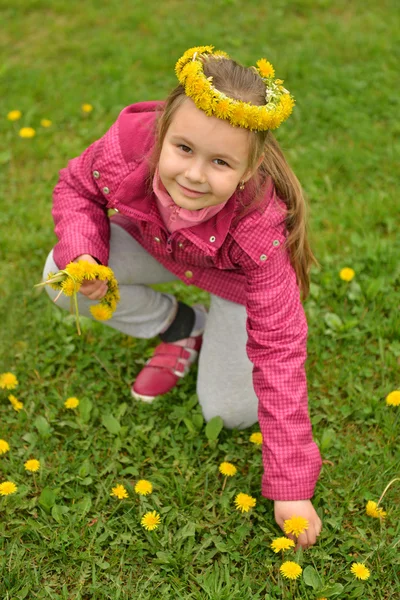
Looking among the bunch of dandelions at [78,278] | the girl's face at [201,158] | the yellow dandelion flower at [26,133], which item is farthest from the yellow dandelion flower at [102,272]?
the yellow dandelion flower at [26,133]

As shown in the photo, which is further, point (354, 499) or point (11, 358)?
point (11, 358)

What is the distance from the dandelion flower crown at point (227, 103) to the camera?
1.57 meters

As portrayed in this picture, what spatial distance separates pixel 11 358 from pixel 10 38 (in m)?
2.30

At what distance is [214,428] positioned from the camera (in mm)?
2199

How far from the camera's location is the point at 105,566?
187cm

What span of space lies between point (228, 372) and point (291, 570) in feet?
2.17

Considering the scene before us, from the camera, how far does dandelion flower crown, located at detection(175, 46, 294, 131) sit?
1571mm

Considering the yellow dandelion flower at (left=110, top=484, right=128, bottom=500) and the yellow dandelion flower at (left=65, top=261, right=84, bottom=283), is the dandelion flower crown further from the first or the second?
the yellow dandelion flower at (left=110, top=484, right=128, bottom=500)

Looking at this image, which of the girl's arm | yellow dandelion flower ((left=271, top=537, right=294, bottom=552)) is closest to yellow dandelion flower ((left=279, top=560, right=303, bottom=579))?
yellow dandelion flower ((left=271, top=537, right=294, bottom=552))

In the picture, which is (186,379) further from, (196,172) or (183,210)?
(196,172)

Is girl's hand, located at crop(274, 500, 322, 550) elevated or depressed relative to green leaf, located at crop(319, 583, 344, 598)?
elevated

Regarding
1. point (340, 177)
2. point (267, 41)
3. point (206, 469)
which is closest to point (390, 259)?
point (340, 177)

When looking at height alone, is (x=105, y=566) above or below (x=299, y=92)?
below

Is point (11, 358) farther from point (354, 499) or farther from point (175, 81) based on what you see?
point (175, 81)
